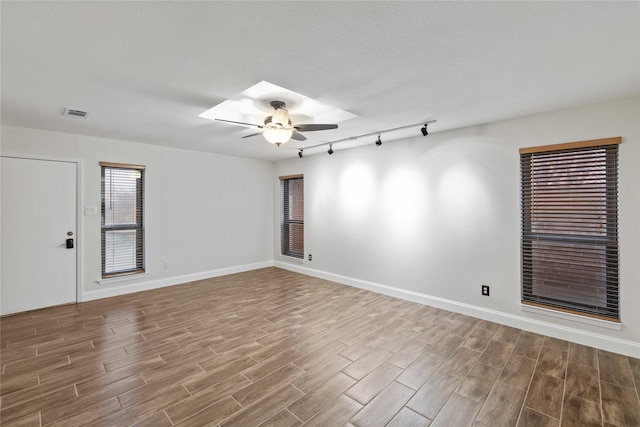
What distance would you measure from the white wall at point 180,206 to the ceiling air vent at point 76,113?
3.90 ft

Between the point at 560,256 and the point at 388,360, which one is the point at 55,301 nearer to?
the point at 388,360

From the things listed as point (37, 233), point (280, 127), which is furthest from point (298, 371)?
point (37, 233)

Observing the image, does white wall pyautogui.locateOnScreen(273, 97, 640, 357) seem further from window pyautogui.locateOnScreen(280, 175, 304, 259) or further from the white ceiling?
window pyautogui.locateOnScreen(280, 175, 304, 259)

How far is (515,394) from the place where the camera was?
84.8 inches

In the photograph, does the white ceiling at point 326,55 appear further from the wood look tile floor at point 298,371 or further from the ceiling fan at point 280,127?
the wood look tile floor at point 298,371

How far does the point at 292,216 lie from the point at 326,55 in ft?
15.3

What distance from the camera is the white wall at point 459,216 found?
9.06 ft

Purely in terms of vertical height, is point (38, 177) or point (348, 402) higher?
point (38, 177)

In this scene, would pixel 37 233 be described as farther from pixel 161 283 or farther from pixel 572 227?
pixel 572 227

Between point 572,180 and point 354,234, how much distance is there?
3065 millimetres

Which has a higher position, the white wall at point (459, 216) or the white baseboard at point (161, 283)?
the white wall at point (459, 216)

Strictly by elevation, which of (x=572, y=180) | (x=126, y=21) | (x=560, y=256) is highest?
(x=126, y=21)

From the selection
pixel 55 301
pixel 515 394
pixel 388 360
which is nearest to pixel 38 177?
pixel 55 301

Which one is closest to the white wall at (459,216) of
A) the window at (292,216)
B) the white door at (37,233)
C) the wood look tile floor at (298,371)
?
the wood look tile floor at (298,371)
